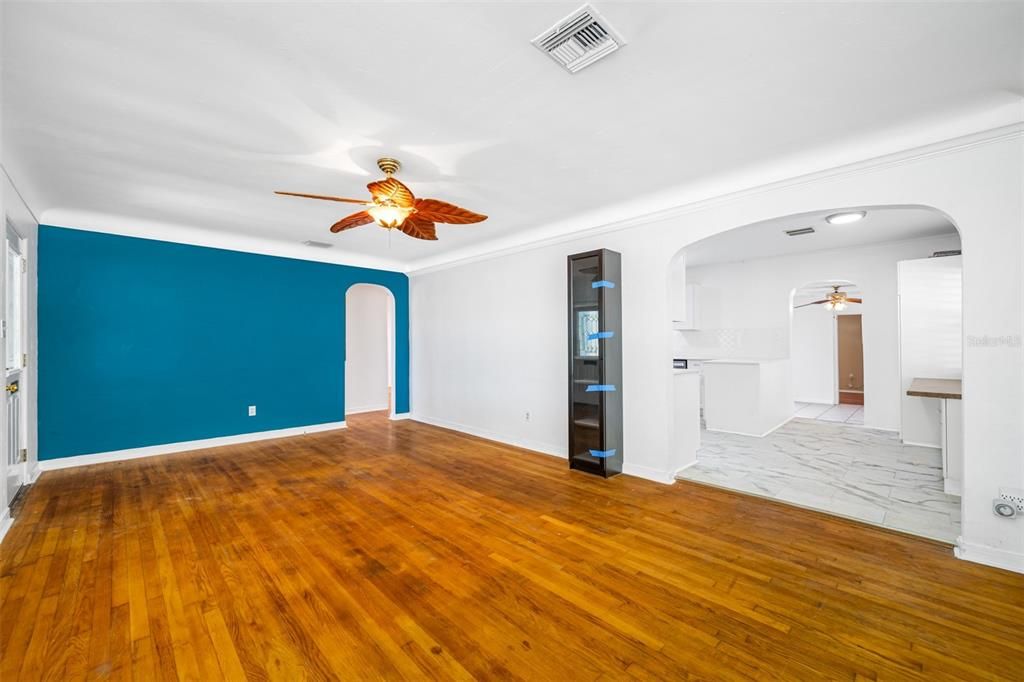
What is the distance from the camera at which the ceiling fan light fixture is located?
112 inches

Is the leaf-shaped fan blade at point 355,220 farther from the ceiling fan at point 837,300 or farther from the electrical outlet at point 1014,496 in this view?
the ceiling fan at point 837,300

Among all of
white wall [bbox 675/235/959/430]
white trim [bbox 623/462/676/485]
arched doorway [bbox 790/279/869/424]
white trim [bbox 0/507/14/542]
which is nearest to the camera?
white trim [bbox 0/507/14/542]

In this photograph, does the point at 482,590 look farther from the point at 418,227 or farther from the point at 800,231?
the point at 800,231

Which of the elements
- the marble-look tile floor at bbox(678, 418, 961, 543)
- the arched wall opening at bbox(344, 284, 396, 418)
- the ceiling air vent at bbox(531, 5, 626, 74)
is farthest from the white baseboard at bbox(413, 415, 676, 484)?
the ceiling air vent at bbox(531, 5, 626, 74)

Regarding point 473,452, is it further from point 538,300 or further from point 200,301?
point 200,301

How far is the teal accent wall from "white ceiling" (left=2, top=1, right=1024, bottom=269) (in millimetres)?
1321

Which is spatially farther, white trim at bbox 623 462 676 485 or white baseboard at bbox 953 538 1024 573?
white trim at bbox 623 462 676 485

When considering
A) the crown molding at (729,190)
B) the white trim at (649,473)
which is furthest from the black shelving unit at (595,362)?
the crown molding at (729,190)

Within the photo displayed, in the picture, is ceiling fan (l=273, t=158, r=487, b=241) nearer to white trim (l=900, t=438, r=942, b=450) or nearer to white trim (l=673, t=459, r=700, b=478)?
white trim (l=673, t=459, r=700, b=478)

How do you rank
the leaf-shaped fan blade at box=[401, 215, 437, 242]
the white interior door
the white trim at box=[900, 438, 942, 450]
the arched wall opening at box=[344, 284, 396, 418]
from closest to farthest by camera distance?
the leaf-shaped fan blade at box=[401, 215, 437, 242], the white interior door, the white trim at box=[900, 438, 942, 450], the arched wall opening at box=[344, 284, 396, 418]

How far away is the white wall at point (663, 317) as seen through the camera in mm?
2406

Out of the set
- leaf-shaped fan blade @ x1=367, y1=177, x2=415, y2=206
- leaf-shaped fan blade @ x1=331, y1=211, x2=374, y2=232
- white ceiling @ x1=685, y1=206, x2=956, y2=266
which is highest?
white ceiling @ x1=685, y1=206, x2=956, y2=266

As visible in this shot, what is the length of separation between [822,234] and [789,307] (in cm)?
160

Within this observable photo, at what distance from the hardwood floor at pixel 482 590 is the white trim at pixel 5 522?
A: 48 millimetres
